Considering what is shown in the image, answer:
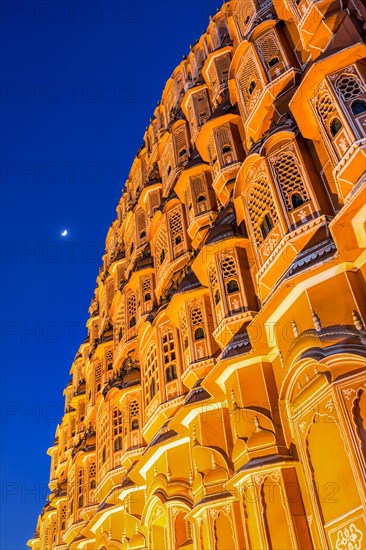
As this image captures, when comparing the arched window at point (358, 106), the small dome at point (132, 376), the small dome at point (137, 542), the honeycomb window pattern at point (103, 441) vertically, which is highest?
the small dome at point (132, 376)

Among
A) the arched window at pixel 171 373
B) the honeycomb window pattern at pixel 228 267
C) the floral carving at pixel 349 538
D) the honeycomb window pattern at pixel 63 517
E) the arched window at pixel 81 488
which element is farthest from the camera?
the honeycomb window pattern at pixel 63 517

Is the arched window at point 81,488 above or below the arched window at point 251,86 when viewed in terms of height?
below

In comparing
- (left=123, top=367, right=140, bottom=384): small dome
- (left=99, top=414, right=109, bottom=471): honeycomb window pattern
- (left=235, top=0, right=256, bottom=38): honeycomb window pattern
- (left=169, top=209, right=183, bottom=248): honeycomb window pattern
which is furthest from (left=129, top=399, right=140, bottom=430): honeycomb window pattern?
(left=235, top=0, right=256, bottom=38): honeycomb window pattern

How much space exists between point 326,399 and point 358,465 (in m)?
1.50

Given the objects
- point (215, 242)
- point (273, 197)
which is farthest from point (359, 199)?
point (215, 242)

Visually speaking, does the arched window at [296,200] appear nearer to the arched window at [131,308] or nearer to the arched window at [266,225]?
the arched window at [266,225]

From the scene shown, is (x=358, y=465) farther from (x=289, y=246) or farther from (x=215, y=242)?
(x=215, y=242)

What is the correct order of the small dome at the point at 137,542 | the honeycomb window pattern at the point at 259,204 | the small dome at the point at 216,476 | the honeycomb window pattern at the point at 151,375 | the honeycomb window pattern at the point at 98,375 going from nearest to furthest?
the honeycomb window pattern at the point at 259,204
the small dome at the point at 216,476
the small dome at the point at 137,542
the honeycomb window pattern at the point at 151,375
the honeycomb window pattern at the point at 98,375

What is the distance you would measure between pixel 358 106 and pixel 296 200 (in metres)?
2.43

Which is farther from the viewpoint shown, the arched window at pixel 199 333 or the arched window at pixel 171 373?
the arched window at pixel 171 373

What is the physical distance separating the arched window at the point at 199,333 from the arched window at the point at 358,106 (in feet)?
25.8

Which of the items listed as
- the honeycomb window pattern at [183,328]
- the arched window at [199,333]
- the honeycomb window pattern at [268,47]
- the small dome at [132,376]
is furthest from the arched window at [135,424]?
the honeycomb window pattern at [268,47]

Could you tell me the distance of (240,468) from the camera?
40.4ft

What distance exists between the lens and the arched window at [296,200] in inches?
504
